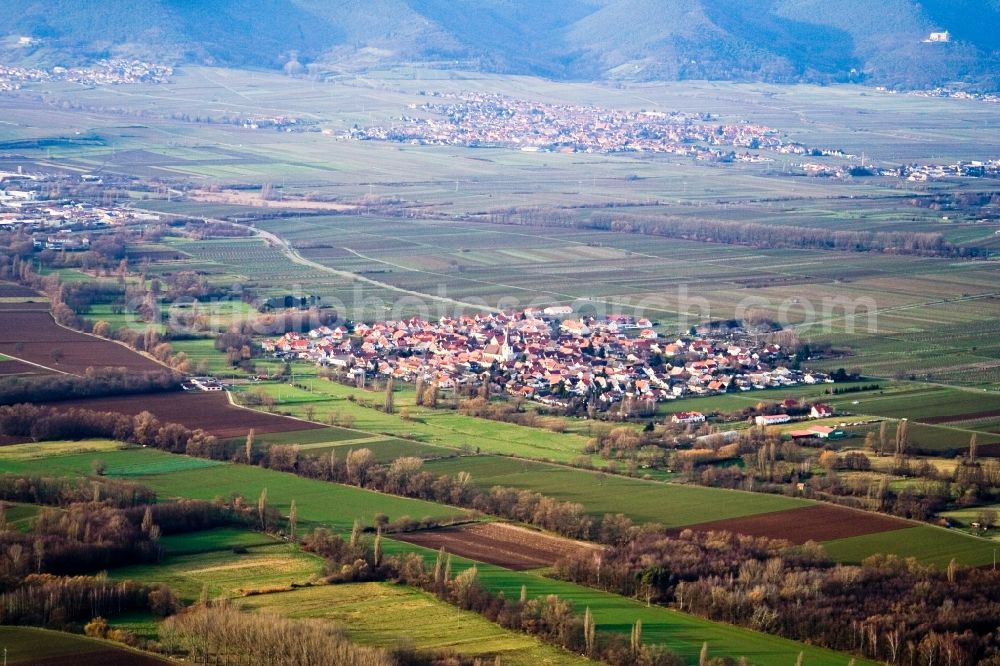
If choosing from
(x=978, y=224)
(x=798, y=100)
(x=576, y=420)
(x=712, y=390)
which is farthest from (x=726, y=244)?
(x=798, y=100)

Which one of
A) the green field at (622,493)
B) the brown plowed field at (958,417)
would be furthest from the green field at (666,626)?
the brown plowed field at (958,417)

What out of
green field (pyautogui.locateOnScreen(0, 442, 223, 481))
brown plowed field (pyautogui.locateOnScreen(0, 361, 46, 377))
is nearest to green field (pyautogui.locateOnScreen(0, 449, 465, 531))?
green field (pyautogui.locateOnScreen(0, 442, 223, 481))

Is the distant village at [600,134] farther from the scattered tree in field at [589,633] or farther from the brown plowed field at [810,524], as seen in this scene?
the scattered tree in field at [589,633]

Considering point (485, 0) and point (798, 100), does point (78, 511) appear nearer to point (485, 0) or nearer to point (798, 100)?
point (798, 100)

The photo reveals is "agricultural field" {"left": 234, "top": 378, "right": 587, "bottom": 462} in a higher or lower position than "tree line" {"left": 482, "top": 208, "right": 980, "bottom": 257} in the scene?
lower

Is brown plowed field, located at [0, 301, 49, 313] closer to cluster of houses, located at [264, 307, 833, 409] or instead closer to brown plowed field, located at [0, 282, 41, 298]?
brown plowed field, located at [0, 282, 41, 298]

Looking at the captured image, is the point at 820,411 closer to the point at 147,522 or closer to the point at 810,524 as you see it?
the point at 810,524
